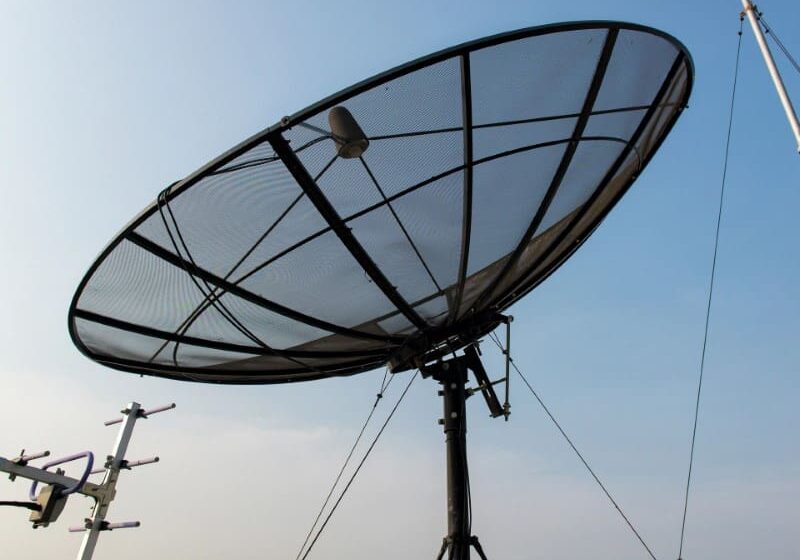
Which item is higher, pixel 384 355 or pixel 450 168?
pixel 450 168

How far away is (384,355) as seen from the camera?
7668mm

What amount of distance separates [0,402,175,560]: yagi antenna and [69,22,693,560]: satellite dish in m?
1.51

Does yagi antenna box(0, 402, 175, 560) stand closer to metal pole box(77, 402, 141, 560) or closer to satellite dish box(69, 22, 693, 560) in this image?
metal pole box(77, 402, 141, 560)

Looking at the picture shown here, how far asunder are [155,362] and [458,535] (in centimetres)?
470

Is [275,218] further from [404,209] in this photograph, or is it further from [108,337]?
[108,337]

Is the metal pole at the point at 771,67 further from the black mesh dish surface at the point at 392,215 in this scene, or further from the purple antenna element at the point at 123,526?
the purple antenna element at the point at 123,526

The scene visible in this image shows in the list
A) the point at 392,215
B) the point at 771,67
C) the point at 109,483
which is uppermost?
the point at 771,67

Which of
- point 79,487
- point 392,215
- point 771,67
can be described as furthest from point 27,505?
point 771,67

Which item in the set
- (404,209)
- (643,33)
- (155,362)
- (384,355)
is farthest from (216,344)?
(643,33)

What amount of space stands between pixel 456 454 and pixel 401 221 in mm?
2671

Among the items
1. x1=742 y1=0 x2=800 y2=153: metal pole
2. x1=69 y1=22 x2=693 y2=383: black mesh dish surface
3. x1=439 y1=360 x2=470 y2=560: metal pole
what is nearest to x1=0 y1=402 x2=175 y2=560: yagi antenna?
x1=69 y1=22 x2=693 y2=383: black mesh dish surface

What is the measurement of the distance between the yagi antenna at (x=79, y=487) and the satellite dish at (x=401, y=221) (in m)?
1.51

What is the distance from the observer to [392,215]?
225 inches

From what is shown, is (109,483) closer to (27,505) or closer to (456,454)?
(27,505)
